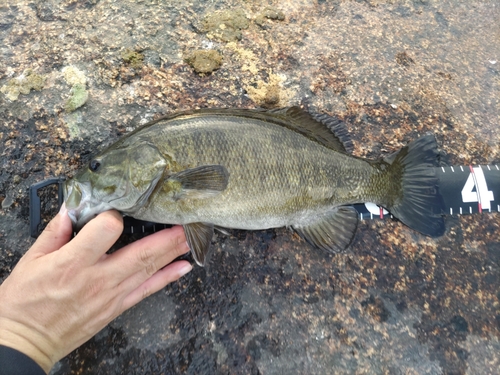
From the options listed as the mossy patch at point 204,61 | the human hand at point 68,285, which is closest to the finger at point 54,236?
the human hand at point 68,285

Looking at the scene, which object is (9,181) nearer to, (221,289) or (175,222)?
(175,222)

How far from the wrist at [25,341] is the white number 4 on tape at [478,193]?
2.83m

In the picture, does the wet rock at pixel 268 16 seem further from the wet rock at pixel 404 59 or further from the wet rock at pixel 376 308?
the wet rock at pixel 376 308

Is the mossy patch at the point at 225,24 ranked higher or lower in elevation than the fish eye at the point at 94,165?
higher

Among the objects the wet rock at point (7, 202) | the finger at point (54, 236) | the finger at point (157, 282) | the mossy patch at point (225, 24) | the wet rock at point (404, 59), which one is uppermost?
the mossy patch at point (225, 24)

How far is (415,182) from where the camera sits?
2506 millimetres

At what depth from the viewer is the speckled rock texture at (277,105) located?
7.55 ft

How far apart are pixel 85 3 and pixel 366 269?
3.07 metres

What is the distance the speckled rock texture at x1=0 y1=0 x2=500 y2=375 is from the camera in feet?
7.55

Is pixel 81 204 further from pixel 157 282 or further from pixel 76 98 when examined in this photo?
pixel 76 98

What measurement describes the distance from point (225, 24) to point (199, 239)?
1.88 metres

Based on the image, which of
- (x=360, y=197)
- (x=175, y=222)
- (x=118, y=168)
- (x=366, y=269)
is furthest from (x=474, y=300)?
(x=118, y=168)

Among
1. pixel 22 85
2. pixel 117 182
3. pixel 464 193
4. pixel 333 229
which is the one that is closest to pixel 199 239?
pixel 117 182

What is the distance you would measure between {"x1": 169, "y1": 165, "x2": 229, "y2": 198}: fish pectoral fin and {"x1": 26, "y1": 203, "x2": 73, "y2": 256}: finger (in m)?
0.63
